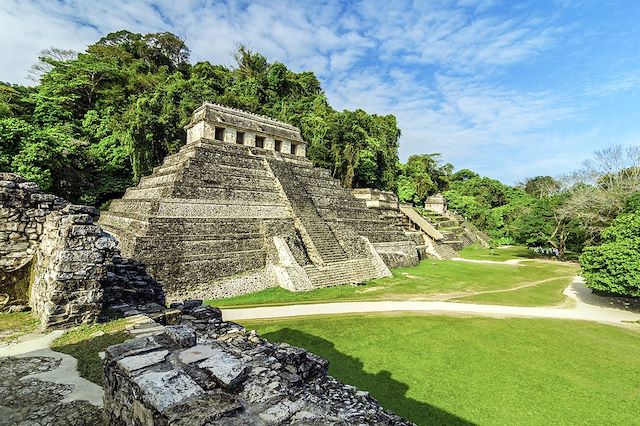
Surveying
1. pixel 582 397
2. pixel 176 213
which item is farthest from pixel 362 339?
pixel 176 213

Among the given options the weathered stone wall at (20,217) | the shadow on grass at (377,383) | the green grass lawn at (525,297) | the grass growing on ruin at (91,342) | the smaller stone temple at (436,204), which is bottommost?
the green grass lawn at (525,297)

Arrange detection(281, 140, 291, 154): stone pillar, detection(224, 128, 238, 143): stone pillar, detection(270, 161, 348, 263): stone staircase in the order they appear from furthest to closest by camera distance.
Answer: detection(281, 140, 291, 154): stone pillar → detection(224, 128, 238, 143): stone pillar → detection(270, 161, 348, 263): stone staircase

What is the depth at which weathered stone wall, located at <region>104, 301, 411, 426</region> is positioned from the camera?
2840mm

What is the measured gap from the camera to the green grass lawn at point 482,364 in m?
6.32

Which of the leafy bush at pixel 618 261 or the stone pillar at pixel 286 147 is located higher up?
the stone pillar at pixel 286 147

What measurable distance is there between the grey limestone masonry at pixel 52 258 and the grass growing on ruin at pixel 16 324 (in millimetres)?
195

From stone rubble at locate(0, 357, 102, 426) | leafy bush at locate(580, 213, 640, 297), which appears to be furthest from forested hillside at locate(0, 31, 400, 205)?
leafy bush at locate(580, 213, 640, 297)

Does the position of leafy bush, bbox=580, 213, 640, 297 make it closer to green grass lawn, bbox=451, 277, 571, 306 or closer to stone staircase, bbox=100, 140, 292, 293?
green grass lawn, bbox=451, 277, 571, 306

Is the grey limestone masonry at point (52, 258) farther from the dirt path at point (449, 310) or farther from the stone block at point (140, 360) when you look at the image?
the dirt path at point (449, 310)

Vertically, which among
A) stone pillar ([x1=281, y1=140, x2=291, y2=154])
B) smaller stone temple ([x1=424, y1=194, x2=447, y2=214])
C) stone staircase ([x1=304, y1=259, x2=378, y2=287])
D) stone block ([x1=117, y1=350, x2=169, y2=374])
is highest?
stone pillar ([x1=281, y1=140, x2=291, y2=154])

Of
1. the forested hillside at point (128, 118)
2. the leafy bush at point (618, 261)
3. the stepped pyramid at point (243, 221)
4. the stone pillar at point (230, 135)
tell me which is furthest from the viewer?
the stone pillar at point (230, 135)

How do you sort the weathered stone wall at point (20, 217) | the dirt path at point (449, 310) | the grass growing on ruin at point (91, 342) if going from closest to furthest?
the grass growing on ruin at point (91, 342), the weathered stone wall at point (20, 217), the dirt path at point (449, 310)

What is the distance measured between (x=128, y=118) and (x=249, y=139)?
33.3 feet

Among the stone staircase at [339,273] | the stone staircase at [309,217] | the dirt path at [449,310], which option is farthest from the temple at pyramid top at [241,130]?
the dirt path at [449,310]
